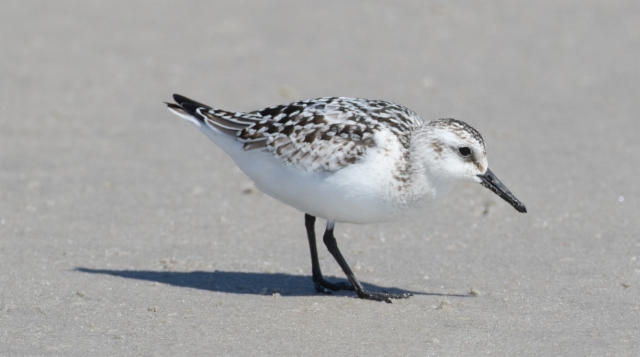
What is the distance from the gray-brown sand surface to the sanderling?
69 cm

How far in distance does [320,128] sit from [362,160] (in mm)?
415

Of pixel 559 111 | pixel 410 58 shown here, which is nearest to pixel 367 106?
pixel 559 111

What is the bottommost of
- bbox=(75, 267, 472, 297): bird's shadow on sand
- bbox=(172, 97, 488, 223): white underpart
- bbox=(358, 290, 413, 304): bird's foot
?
bbox=(75, 267, 472, 297): bird's shadow on sand

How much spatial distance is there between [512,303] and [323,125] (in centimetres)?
172

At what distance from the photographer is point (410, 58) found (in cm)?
1187

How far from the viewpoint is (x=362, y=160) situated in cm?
575

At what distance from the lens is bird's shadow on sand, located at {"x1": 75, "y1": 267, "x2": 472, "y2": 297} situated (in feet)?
20.9

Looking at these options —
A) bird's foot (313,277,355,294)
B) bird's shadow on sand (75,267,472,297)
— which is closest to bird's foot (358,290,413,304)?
bird's shadow on sand (75,267,472,297)

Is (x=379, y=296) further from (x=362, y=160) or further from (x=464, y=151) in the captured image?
(x=464, y=151)

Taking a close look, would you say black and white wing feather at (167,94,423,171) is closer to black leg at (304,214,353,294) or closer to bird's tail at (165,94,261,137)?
bird's tail at (165,94,261,137)

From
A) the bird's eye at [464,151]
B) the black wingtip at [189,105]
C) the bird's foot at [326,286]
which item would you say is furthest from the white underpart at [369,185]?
the black wingtip at [189,105]

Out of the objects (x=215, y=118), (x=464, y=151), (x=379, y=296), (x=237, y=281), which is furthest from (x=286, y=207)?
(x=464, y=151)

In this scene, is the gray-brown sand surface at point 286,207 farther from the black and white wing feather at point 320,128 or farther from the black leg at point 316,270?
the black and white wing feather at point 320,128

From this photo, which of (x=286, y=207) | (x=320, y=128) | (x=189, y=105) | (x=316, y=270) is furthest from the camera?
(x=286, y=207)
